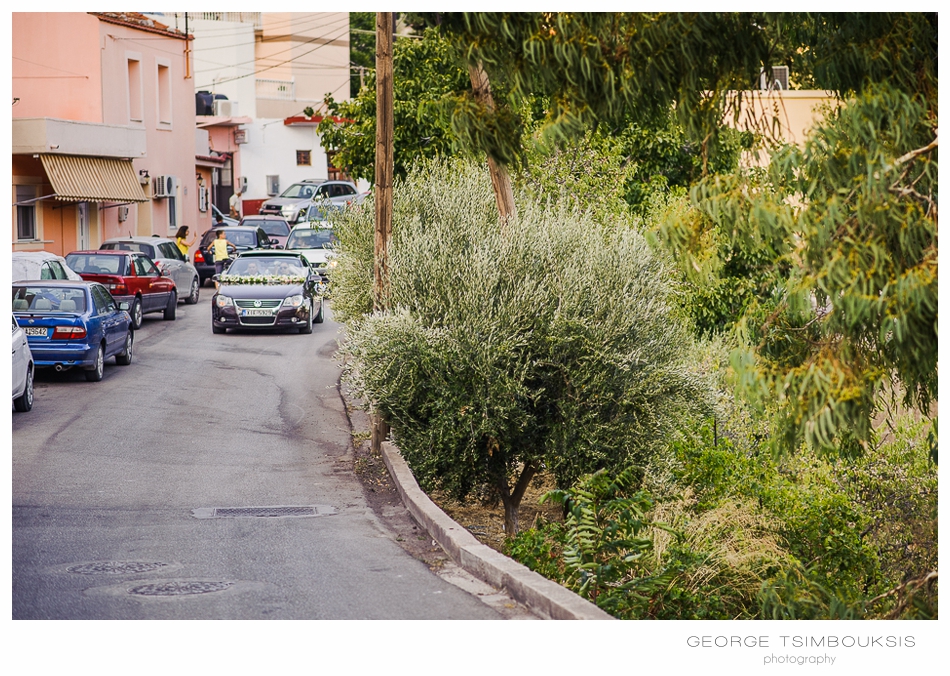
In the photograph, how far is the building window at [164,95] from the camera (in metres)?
37.5

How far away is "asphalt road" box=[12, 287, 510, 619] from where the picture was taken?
7473 mm

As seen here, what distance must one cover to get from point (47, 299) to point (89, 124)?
1507 cm

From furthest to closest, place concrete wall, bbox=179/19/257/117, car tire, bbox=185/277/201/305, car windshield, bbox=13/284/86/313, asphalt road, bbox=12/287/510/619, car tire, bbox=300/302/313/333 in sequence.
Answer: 1. concrete wall, bbox=179/19/257/117
2. car tire, bbox=185/277/201/305
3. car tire, bbox=300/302/313/333
4. car windshield, bbox=13/284/86/313
5. asphalt road, bbox=12/287/510/619

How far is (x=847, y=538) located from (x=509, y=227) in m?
4.56

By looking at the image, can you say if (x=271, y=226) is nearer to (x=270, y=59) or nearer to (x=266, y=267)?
(x=266, y=267)

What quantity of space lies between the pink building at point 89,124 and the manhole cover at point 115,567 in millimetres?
20652

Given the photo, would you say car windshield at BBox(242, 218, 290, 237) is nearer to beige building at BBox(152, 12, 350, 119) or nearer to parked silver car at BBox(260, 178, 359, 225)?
parked silver car at BBox(260, 178, 359, 225)

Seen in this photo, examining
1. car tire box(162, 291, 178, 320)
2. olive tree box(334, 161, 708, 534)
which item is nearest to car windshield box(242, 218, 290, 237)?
car tire box(162, 291, 178, 320)

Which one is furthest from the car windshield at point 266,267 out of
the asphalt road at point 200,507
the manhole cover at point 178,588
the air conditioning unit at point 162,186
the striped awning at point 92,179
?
the manhole cover at point 178,588

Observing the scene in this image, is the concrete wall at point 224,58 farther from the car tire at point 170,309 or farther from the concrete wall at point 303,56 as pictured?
the car tire at point 170,309

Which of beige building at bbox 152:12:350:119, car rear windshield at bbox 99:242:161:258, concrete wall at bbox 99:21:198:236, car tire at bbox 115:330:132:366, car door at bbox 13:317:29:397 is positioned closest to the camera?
car door at bbox 13:317:29:397

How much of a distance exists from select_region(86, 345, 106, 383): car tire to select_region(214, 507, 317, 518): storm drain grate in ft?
27.0

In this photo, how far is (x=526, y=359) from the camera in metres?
10.8

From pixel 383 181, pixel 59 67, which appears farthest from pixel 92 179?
pixel 383 181
